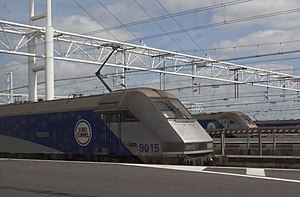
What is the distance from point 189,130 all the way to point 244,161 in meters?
3.11

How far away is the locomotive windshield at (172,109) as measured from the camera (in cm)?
1822

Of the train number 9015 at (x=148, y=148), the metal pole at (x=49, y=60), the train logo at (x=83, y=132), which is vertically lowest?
the train number 9015 at (x=148, y=148)

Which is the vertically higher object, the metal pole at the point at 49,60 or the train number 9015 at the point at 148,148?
the metal pole at the point at 49,60

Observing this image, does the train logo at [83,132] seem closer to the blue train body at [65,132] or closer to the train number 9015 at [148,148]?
the blue train body at [65,132]

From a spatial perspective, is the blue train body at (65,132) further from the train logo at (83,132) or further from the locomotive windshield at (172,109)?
the locomotive windshield at (172,109)

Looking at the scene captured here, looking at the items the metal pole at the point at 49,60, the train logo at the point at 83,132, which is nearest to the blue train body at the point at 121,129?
the train logo at the point at 83,132

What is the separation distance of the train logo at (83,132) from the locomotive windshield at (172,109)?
10.9 feet

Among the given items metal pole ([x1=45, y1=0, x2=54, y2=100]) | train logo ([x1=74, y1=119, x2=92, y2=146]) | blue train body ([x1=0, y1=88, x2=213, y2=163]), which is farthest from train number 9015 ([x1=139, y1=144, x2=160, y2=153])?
metal pole ([x1=45, y1=0, x2=54, y2=100])

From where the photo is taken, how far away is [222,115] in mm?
44156

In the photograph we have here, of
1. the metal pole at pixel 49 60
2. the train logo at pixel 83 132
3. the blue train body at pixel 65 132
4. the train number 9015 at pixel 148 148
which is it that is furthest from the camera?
the metal pole at pixel 49 60

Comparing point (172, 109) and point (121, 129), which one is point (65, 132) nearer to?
point (121, 129)

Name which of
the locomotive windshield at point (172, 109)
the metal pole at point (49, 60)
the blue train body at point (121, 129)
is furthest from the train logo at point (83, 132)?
the metal pole at point (49, 60)

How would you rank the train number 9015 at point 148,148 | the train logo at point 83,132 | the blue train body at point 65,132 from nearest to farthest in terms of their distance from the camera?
the train number 9015 at point 148,148
the blue train body at point 65,132
the train logo at point 83,132

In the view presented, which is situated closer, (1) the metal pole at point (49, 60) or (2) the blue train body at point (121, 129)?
(2) the blue train body at point (121, 129)
